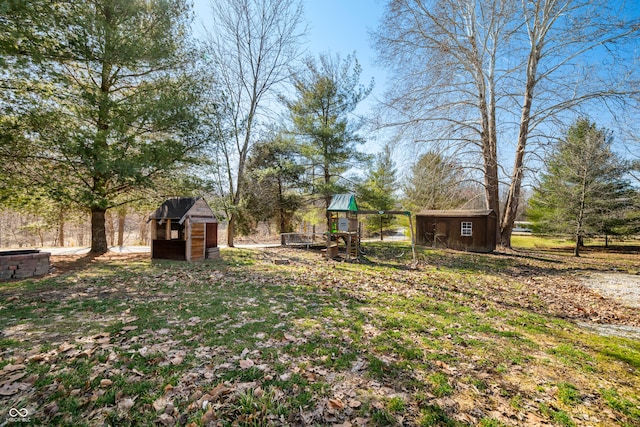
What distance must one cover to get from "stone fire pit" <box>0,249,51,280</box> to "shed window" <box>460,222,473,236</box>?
59.7ft

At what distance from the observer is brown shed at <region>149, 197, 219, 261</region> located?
33.2 feet

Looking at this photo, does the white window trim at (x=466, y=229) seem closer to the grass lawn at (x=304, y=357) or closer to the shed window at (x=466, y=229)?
the shed window at (x=466, y=229)

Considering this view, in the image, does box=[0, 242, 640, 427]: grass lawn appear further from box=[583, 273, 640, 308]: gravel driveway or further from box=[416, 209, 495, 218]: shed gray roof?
box=[416, 209, 495, 218]: shed gray roof

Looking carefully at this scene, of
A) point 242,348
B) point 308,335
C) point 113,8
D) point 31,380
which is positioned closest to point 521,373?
point 308,335

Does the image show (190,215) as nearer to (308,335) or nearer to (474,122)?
(308,335)

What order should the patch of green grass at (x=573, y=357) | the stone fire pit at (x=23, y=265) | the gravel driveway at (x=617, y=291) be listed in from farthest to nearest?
the stone fire pit at (x=23, y=265), the gravel driveway at (x=617, y=291), the patch of green grass at (x=573, y=357)

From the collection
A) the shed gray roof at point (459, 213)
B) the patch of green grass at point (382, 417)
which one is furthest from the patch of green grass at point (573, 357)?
the shed gray roof at point (459, 213)

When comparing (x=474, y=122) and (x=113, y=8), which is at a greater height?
(x=113, y=8)

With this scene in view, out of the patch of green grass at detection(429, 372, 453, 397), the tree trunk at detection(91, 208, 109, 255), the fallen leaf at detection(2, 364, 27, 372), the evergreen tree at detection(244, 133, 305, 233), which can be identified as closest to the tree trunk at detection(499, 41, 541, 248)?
Result: the evergreen tree at detection(244, 133, 305, 233)

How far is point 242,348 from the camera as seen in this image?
3375mm

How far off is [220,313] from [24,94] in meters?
9.09

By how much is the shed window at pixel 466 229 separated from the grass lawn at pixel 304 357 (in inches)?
372

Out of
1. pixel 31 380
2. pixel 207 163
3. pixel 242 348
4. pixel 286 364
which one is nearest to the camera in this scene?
pixel 31 380

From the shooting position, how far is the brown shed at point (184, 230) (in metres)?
10.1
